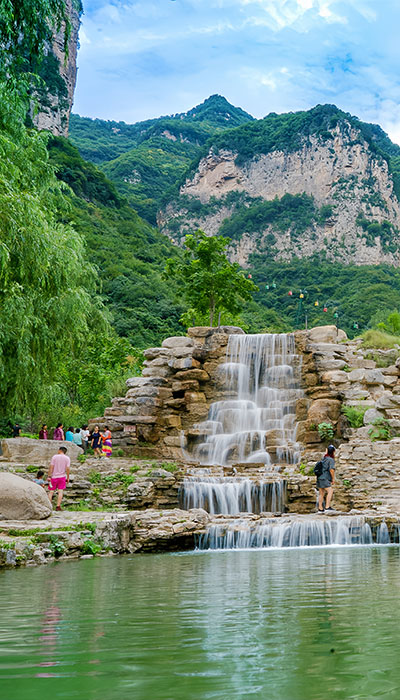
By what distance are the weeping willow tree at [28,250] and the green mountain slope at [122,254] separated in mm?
23899

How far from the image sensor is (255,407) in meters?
23.0

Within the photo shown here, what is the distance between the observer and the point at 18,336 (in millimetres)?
11859

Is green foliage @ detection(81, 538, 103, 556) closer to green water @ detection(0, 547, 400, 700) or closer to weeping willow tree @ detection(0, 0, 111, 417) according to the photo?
green water @ detection(0, 547, 400, 700)

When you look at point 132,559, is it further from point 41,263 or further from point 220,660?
point 220,660

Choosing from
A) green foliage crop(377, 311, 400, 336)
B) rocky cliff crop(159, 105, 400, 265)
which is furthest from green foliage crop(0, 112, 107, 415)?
rocky cliff crop(159, 105, 400, 265)

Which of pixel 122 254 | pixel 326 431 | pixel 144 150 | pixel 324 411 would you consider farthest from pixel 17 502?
pixel 144 150

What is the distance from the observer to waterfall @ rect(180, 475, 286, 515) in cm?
1623

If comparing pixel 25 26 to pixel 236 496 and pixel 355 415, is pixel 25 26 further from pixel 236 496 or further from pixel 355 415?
pixel 355 415

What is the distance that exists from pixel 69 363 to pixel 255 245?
292 ft

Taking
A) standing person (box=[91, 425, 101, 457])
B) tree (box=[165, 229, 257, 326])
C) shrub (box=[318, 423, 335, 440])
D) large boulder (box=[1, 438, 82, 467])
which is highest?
tree (box=[165, 229, 257, 326])

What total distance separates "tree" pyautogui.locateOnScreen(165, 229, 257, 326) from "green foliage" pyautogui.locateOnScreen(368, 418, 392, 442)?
15996 millimetres

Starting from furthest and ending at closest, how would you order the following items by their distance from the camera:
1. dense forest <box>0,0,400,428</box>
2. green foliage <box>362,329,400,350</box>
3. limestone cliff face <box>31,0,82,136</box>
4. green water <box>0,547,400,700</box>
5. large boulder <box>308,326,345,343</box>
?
limestone cliff face <box>31,0,82,136</box> < green foliage <box>362,329,400,350</box> < large boulder <box>308,326,345,343</box> < dense forest <box>0,0,400,428</box> < green water <box>0,547,400,700</box>

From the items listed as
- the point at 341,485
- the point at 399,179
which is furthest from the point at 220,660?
the point at 399,179

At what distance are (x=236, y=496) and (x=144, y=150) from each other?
129245 mm
